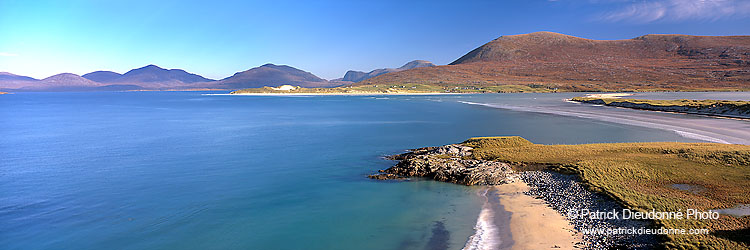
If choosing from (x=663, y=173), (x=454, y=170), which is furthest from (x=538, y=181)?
(x=663, y=173)

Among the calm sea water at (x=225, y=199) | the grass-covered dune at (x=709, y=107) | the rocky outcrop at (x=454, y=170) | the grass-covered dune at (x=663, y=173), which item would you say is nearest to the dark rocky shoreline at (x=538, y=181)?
the rocky outcrop at (x=454, y=170)

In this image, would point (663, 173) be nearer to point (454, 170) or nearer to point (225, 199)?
point (454, 170)

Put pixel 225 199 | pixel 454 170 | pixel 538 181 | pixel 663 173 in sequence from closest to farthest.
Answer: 1. pixel 663 173
2. pixel 225 199
3. pixel 538 181
4. pixel 454 170

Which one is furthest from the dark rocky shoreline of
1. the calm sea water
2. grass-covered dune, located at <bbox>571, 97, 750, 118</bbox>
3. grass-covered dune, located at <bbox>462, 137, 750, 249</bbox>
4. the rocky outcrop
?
grass-covered dune, located at <bbox>571, 97, 750, 118</bbox>

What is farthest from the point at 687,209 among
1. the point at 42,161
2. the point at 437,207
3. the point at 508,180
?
the point at 42,161

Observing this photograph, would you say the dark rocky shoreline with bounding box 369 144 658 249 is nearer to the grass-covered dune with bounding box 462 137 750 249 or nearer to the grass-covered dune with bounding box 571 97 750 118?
the grass-covered dune with bounding box 462 137 750 249

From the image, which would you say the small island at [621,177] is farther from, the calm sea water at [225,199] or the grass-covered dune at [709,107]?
the grass-covered dune at [709,107]

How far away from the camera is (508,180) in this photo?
74.4ft

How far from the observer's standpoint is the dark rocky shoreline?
13.8 meters

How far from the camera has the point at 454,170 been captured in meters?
24.7

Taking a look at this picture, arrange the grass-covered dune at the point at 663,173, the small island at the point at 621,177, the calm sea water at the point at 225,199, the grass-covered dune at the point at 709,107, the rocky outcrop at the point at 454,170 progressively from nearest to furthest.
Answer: the grass-covered dune at the point at 663,173 → the small island at the point at 621,177 → the calm sea water at the point at 225,199 → the rocky outcrop at the point at 454,170 → the grass-covered dune at the point at 709,107

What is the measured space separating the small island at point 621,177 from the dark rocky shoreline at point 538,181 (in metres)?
0.03

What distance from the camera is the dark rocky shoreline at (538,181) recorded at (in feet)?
45.3

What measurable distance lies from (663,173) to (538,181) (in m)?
6.96
